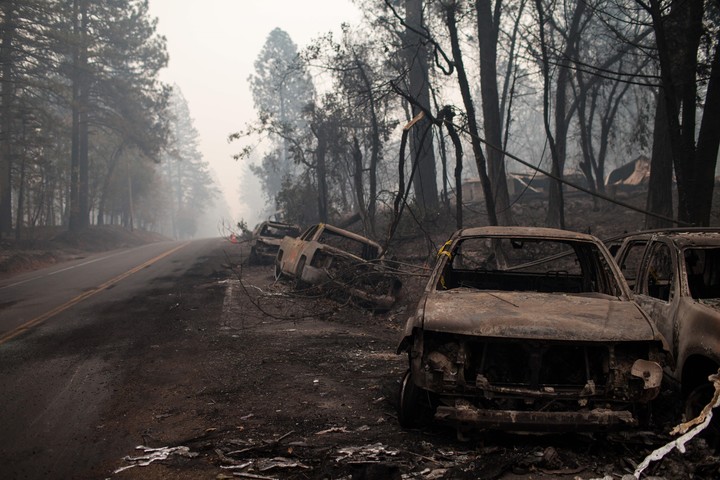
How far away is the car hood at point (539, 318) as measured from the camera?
361 centimetres

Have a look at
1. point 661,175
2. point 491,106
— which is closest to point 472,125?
point 491,106

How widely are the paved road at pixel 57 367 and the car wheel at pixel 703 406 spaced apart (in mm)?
4360

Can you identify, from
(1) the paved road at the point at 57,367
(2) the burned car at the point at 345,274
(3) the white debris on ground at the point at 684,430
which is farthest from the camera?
(2) the burned car at the point at 345,274

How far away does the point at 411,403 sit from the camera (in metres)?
4.04

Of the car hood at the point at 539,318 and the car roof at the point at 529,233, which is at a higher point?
the car roof at the point at 529,233

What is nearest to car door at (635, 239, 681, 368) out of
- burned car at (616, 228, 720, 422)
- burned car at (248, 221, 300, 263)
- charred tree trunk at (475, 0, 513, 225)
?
burned car at (616, 228, 720, 422)

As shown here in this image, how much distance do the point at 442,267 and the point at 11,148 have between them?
95.5ft

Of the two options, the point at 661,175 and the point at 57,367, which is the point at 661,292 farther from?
the point at 661,175

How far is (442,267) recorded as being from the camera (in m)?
4.91

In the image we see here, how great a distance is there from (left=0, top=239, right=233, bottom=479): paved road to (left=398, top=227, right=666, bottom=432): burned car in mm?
2553

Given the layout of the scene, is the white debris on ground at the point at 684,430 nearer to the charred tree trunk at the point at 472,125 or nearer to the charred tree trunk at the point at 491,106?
the charred tree trunk at the point at 472,125

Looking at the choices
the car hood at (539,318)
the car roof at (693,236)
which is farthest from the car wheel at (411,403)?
the car roof at (693,236)

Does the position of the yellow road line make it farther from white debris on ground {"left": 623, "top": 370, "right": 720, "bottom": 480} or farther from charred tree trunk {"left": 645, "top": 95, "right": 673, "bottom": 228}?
charred tree trunk {"left": 645, "top": 95, "right": 673, "bottom": 228}

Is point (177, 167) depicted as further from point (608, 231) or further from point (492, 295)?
point (492, 295)
